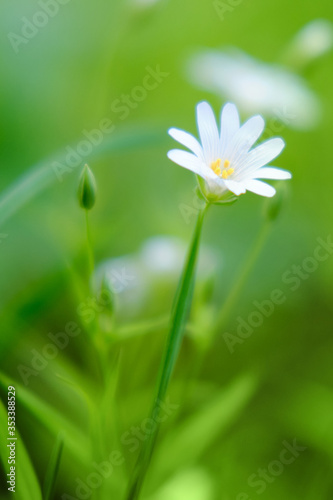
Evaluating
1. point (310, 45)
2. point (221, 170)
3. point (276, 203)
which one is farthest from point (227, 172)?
point (310, 45)

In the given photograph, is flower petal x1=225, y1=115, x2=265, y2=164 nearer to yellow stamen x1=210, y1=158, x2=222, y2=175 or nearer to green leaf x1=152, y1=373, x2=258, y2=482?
yellow stamen x1=210, y1=158, x2=222, y2=175

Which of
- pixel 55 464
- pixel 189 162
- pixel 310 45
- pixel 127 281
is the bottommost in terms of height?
pixel 55 464

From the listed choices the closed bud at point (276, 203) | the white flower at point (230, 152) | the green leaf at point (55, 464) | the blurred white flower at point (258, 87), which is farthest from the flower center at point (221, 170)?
the blurred white flower at point (258, 87)

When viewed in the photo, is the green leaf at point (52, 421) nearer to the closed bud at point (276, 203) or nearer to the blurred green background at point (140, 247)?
the blurred green background at point (140, 247)

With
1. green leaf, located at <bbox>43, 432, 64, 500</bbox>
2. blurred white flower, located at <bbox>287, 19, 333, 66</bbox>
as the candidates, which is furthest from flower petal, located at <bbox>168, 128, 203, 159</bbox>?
blurred white flower, located at <bbox>287, 19, 333, 66</bbox>

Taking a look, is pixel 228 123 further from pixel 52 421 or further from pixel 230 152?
pixel 52 421

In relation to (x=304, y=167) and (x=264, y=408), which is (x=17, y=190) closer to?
(x=264, y=408)

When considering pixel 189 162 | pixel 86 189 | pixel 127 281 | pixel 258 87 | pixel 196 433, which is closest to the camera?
pixel 189 162
